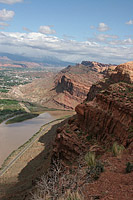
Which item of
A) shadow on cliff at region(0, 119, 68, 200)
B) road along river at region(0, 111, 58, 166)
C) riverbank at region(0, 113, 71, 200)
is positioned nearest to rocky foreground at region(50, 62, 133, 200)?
shadow on cliff at region(0, 119, 68, 200)

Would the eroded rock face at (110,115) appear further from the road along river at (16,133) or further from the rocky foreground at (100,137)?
the road along river at (16,133)

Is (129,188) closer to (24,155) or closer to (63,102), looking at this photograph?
(24,155)

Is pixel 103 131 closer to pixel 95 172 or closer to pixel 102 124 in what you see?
pixel 102 124

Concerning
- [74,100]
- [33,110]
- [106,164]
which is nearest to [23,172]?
[106,164]

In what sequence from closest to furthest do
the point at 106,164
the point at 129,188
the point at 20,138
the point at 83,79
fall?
the point at 129,188 → the point at 106,164 → the point at 20,138 → the point at 83,79

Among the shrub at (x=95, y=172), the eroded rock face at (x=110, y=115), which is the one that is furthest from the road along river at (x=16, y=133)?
the shrub at (x=95, y=172)

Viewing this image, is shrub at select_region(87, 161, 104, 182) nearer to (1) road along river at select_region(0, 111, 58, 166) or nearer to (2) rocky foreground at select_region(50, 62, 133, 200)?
(2) rocky foreground at select_region(50, 62, 133, 200)
